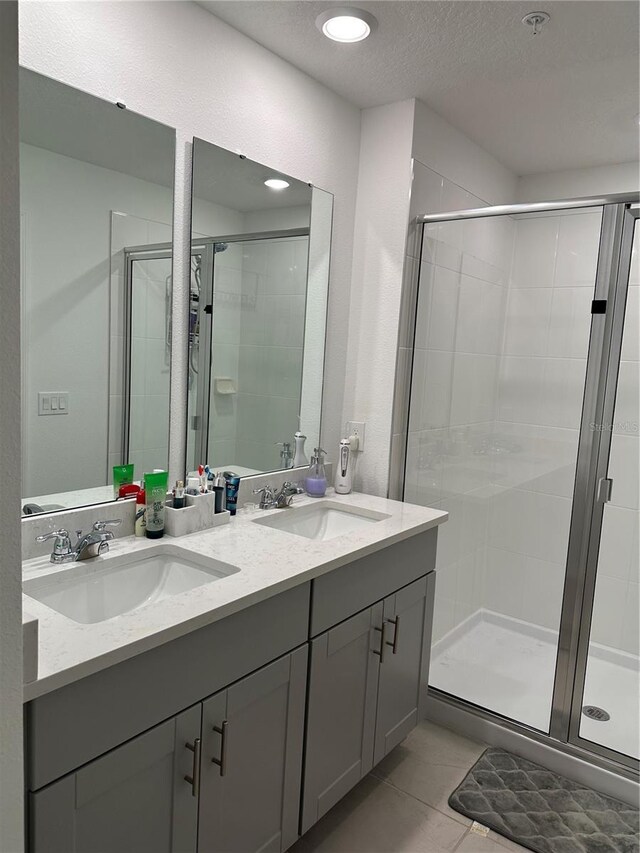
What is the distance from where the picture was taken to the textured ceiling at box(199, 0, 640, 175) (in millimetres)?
1829

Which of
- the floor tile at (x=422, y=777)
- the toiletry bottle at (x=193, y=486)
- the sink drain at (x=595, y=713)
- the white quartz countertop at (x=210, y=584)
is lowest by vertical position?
the floor tile at (x=422, y=777)

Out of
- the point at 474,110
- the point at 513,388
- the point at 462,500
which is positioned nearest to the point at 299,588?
the point at 462,500

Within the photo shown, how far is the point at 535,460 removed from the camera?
277 cm

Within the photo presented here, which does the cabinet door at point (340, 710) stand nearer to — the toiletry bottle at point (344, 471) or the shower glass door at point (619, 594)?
the toiletry bottle at point (344, 471)

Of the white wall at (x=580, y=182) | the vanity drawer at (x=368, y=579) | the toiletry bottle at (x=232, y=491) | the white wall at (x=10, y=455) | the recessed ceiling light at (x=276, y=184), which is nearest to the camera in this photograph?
the white wall at (x=10, y=455)

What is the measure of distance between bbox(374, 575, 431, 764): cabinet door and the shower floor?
47 centimetres

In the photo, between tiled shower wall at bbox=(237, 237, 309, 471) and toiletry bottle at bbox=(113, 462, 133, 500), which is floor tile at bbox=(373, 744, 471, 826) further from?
toiletry bottle at bbox=(113, 462, 133, 500)

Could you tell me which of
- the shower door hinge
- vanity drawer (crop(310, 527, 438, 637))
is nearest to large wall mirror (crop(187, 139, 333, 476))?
vanity drawer (crop(310, 527, 438, 637))

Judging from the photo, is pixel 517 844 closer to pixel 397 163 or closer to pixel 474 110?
pixel 397 163

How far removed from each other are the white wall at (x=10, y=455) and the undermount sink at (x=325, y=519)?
1381 mm

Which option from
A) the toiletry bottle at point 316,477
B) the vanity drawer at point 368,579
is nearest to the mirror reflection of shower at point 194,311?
the toiletry bottle at point 316,477

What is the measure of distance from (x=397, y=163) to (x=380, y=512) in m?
1.38

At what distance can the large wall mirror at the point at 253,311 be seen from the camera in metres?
2.02

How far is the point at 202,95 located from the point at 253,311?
2.29 ft
